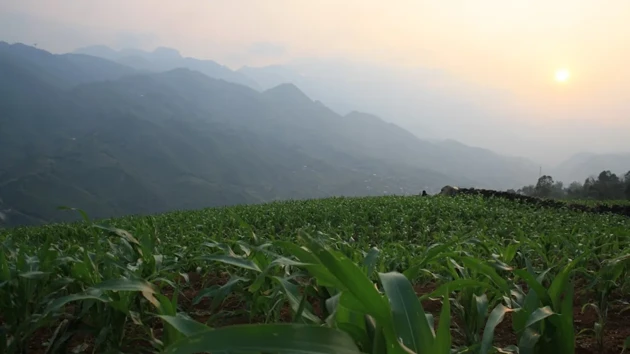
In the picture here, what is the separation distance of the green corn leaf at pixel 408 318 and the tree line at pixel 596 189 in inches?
954

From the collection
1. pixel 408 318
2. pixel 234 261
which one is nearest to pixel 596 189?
pixel 234 261

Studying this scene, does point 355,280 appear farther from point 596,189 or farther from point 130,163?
point 130,163

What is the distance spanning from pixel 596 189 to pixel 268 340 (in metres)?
31.3

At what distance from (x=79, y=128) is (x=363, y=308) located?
175 meters

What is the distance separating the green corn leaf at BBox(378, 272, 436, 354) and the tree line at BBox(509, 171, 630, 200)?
24244 millimetres

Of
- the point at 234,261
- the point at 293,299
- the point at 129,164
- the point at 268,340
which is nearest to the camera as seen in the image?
the point at 268,340

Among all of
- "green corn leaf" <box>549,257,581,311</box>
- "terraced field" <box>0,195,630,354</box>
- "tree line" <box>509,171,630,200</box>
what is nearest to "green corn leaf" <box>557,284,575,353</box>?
"terraced field" <box>0,195,630,354</box>

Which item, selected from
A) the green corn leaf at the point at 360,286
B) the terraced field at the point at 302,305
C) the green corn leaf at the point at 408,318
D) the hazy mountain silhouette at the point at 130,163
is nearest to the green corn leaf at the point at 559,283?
the terraced field at the point at 302,305

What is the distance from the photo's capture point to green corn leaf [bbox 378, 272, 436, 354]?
3.10 ft

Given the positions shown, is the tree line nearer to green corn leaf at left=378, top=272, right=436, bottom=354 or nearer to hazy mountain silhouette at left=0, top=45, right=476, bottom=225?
green corn leaf at left=378, top=272, right=436, bottom=354

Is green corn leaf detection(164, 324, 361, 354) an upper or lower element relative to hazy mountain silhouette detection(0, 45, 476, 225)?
upper

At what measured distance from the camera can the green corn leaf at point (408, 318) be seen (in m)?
0.95

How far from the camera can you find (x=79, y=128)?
15462cm

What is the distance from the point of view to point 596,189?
2691cm
